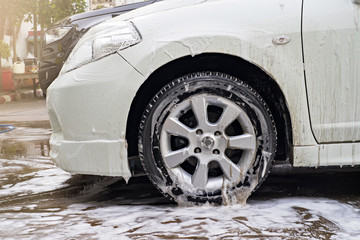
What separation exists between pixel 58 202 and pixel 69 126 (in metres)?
0.56

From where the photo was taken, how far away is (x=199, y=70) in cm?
271

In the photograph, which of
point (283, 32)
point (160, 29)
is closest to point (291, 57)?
point (283, 32)

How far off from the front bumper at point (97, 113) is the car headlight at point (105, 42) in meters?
0.05

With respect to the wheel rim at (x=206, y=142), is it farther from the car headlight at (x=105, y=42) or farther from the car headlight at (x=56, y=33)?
the car headlight at (x=56, y=33)

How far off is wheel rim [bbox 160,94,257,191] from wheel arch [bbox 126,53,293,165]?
19 centimetres

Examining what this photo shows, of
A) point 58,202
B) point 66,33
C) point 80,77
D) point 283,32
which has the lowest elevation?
point 58,202

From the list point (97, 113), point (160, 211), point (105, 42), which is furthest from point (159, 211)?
point (105, 42)

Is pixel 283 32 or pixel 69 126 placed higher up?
pixel 283 32

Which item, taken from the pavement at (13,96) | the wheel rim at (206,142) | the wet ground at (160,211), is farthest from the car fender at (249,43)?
the pavement at (13,96)

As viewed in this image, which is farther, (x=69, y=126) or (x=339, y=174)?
(x=339, y=174)

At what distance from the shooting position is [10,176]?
3.80 m

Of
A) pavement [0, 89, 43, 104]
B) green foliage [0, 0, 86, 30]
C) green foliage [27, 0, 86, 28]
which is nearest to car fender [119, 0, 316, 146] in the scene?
pavement [0, 89, 43, 104]

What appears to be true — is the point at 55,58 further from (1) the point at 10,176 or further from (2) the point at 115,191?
(2) the point at 115,191

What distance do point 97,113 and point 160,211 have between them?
65cm
